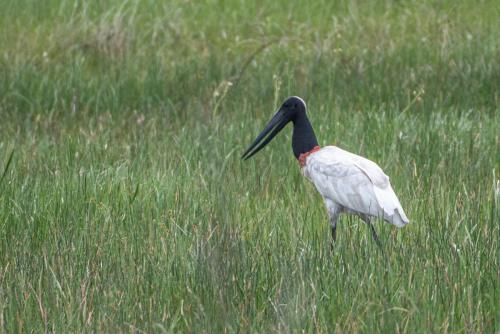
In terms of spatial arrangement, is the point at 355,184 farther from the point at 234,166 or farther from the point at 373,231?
the point at 234,166

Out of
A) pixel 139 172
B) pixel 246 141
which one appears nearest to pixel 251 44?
pixel 246 141

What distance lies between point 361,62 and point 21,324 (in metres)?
4.60

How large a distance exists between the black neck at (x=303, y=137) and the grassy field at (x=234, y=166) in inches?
8.1

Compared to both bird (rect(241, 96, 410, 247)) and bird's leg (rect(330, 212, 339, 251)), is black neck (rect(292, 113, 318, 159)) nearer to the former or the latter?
bird (rect(241, 96, 410, 247))

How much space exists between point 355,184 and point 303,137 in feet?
2.15

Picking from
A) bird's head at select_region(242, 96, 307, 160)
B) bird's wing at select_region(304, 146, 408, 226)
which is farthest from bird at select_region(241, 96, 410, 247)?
bird's head at select_region(242, 96, 307, 160)

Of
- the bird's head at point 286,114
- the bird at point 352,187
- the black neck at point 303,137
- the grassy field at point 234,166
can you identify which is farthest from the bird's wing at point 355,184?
the bird's head at point 286,114

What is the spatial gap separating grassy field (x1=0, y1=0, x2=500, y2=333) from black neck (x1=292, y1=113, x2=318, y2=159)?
20cm

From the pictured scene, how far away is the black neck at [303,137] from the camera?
17.5 feet

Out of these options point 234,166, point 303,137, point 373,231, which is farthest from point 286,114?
point 373,231

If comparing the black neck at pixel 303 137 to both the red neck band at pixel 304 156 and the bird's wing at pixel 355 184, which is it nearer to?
the red neck band at pixel 304 156

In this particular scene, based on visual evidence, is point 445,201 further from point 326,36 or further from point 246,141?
point 326,36

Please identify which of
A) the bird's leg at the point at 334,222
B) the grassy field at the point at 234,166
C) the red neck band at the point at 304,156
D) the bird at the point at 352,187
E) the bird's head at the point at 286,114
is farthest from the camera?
the bird's head at the point at 286,114

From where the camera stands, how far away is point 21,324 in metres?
3.52
